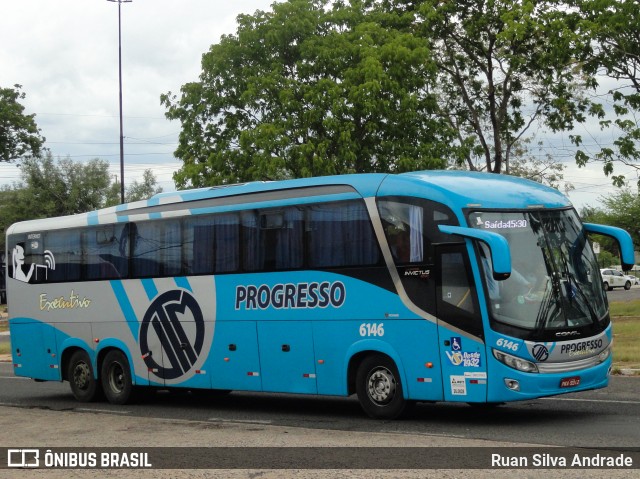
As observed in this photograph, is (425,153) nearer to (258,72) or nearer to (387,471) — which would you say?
(258,72)

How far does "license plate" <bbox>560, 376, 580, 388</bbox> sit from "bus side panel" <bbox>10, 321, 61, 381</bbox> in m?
10.7

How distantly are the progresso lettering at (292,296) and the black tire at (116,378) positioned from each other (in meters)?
3.52

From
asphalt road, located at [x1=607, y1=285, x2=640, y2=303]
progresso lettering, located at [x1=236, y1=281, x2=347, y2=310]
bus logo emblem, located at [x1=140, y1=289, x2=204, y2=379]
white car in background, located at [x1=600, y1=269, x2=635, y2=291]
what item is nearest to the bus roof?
progresso lettering, located at [x1=236, y1=281, x2=347, y2=310]

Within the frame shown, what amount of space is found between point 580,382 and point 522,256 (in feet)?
5.63

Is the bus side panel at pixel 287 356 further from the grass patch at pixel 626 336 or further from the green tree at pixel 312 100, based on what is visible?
the green tree at pixel 312 100

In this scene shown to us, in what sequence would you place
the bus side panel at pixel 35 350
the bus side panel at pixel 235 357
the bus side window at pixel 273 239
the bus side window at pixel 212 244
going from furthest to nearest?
the bus side panel at pixel 35 350 < the bus side window at pixel 212 244 < the bus side panel at pixel 235 357 < the bus side window at pixel 273 239

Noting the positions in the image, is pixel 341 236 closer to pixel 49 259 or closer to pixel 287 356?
pixel 287 356

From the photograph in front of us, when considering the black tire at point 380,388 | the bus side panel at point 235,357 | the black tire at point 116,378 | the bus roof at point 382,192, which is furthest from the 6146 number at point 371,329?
the black tire at point 116,378

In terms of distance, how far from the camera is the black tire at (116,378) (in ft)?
63.6

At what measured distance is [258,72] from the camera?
37.6m

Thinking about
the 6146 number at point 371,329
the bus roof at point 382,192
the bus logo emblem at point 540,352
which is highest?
the bus roof at point 382,192

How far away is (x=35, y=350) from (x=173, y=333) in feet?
14.2

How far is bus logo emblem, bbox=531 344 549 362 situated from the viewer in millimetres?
13336

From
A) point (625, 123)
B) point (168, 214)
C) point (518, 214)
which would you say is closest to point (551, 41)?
point (625, 123)
